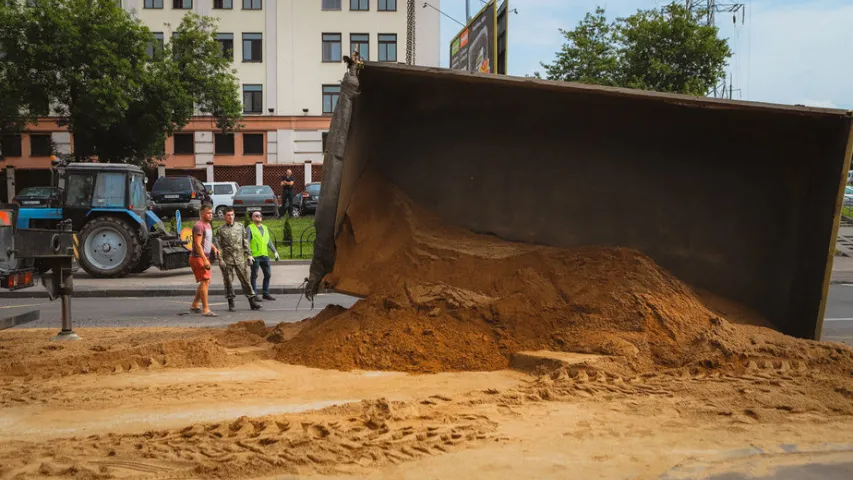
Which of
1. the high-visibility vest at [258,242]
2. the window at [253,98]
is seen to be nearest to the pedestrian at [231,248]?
the high-visibility vest at [258,242]

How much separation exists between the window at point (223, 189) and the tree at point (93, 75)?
3018 millimetres

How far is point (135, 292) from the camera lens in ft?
50.8

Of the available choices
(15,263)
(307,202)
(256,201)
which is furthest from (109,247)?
(307,202)

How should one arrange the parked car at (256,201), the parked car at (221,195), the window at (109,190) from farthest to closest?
the parked car at (221,195), the parked car at (256,201), the window at (109,190)

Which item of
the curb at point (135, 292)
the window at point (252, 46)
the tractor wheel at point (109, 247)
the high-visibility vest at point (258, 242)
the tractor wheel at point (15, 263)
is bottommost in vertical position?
the curb at point (135, 292)

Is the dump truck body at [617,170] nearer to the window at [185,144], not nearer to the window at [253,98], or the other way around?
the window at [253,98]

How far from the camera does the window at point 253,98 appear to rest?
41.6m

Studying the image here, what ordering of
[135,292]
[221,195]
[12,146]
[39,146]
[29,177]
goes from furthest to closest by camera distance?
[39,146] → [29,177] → [12,146] → [221,195] → [135,292]

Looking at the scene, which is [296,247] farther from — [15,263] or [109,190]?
[15,263]

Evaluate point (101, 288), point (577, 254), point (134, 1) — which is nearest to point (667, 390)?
point (577, 254)

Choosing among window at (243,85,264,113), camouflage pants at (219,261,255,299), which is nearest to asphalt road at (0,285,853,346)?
camouflage pants at (219,261,255,299)

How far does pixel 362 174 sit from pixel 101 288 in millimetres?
10013

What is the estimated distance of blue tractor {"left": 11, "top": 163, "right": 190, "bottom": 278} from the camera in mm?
16531

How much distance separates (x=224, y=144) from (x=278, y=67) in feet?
16.3
